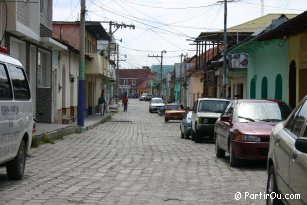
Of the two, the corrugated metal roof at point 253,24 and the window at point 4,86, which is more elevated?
the corrugated metal roof at point 253,24

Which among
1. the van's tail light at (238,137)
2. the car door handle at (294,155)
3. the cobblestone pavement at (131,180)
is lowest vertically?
the cobblestone pavement at (131,180)

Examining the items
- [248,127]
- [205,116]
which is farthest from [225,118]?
[205,116]

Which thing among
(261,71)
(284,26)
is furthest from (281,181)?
(261,71)

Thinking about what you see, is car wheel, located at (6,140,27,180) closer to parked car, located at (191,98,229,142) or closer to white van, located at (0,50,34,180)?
white van, located at (0,50,34,180)

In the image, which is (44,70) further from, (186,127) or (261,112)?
(261,112)

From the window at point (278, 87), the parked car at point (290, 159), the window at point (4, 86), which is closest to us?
the parked car at point (290, 159)

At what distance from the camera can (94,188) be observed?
9.37 m

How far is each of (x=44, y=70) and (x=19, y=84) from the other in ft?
53.4

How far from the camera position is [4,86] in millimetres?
9141

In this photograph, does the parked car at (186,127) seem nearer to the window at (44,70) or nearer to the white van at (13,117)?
the window at (44,70)

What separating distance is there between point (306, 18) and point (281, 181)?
9.95 meters

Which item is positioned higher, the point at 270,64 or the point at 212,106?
the point at 270,64

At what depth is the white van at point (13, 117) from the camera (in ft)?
29.0

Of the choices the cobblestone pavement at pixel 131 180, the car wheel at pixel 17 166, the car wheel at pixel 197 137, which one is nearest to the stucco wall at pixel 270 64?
the car wheel at pixel 197 137
